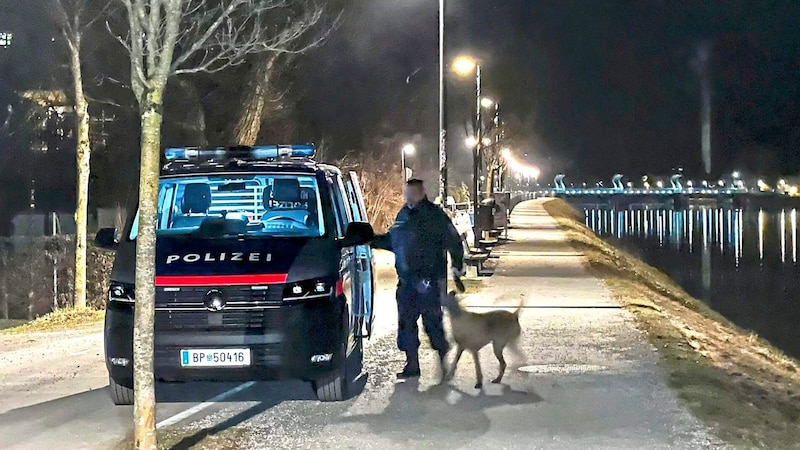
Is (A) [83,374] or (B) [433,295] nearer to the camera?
(B) [433,295]

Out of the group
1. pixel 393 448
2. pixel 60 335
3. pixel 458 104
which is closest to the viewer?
pixel 393 448

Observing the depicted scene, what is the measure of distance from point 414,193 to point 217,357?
2.69m

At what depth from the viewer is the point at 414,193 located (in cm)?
987

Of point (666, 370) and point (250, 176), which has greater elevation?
point (250, 176)

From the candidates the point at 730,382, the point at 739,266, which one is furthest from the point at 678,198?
the point at 730,382

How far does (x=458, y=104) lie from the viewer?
47.3 meters

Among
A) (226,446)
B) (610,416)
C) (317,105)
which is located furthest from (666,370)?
(317,105)

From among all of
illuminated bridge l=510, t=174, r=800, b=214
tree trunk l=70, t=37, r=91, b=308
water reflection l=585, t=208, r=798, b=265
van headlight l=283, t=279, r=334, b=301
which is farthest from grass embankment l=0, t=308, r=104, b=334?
illuminated bridge l=510, t=174, r=800, b=214

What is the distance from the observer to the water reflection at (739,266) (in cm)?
2727

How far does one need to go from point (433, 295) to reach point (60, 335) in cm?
746

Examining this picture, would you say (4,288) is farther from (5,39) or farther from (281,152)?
(281,152)

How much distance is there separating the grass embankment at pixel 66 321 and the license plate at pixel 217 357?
8.36 metres

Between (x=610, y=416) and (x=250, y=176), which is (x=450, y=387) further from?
(x=250, y=176)

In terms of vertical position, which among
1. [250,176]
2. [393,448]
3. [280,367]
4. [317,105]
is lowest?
[393,448]
